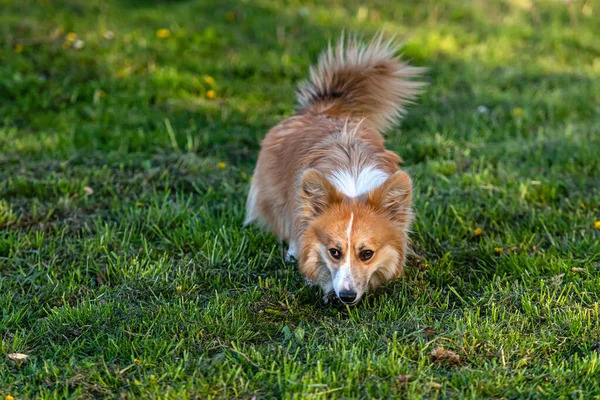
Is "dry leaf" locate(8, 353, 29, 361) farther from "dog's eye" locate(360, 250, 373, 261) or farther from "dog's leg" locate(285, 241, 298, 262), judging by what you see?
"dog's eye" locate(360, 250, 373, 261)

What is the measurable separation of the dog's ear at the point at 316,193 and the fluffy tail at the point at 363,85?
111 cm

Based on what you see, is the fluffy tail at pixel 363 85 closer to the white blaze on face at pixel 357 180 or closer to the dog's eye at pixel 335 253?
the white blaze on face at pixel 357 180

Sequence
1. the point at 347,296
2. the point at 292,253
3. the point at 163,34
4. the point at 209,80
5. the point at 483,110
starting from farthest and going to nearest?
the point at 163,34 < the point at 209,80 < the point at 483,110 < the point at 292,253 < the point at 347,296

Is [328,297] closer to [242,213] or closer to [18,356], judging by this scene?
[242,213]

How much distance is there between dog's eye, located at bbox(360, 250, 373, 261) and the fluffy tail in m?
1.37

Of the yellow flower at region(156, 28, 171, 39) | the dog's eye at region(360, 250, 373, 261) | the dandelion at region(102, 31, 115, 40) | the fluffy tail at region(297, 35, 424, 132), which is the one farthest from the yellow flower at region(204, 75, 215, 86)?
the dog's eye at region(360, 250, 373, 261)

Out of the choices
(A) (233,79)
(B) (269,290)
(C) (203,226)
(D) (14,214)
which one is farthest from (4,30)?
(B) (269,290)

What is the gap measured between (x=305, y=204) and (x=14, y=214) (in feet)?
6.76

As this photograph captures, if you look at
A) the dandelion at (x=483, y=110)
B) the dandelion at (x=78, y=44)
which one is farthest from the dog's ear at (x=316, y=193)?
the dandelion at (x=78, y=44)

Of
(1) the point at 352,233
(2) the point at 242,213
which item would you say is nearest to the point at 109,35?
(2) the point at 242,213

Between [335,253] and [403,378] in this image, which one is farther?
[335,253]

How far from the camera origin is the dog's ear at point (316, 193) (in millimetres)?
3789

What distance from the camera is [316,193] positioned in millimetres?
3838

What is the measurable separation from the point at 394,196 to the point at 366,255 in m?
0.35
